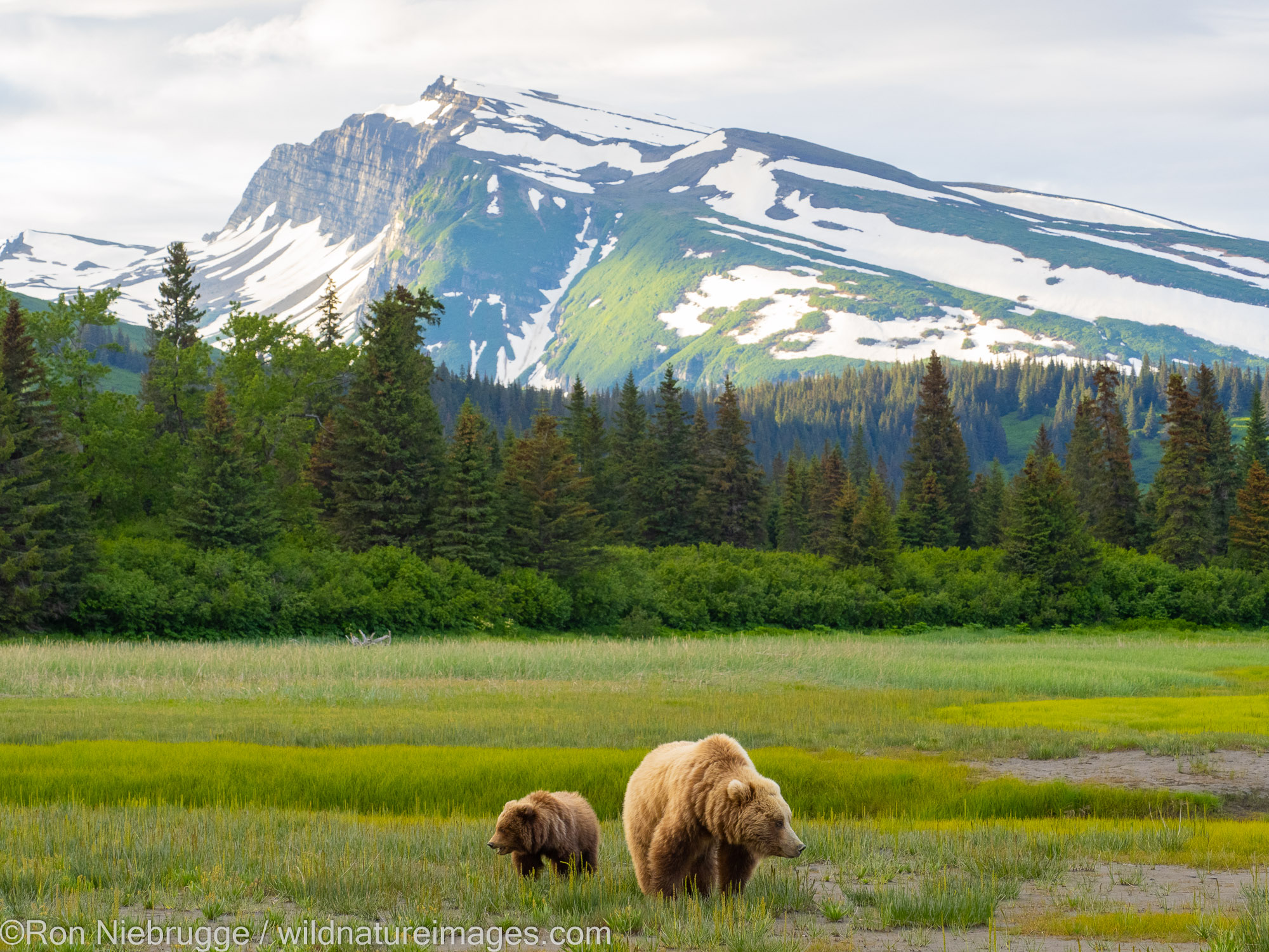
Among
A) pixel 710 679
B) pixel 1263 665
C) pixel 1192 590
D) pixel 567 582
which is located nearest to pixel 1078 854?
pixel 710 679

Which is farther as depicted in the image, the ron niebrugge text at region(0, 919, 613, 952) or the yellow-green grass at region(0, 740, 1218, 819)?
the yellow-green grass at region(0, 740, 1218, 819)

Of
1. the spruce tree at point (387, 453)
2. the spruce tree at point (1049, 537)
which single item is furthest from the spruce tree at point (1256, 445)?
the spruce tree at point (387, 453)

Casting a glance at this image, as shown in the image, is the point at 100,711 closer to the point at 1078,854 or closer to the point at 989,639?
the point at 1078,854

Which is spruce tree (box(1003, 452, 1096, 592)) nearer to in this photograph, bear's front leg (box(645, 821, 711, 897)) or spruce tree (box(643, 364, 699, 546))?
spruce tree (box(643, 364, 699, 546))

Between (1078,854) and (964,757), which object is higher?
(1078,854)

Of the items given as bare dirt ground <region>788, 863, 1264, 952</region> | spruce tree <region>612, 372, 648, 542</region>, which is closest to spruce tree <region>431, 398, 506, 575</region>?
spruce tree <region>612, 372, 648, 542</region>

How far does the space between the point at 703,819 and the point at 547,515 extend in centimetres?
5542

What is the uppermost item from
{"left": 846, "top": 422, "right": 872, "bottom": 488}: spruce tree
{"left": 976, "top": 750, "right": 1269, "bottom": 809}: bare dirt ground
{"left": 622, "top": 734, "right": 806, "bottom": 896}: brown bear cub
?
{"left": 846, "top": 422, "right": 872, "bottom": 488}: spruce tree

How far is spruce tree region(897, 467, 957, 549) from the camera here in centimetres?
8794

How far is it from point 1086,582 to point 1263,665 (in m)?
25.9

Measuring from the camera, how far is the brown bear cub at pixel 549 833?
34.1 feet

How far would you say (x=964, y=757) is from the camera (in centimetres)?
2195

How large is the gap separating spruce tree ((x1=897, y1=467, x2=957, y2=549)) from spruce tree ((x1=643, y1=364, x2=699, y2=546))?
17543 millimetres

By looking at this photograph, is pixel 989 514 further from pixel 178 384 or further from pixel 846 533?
pixel 178 384
